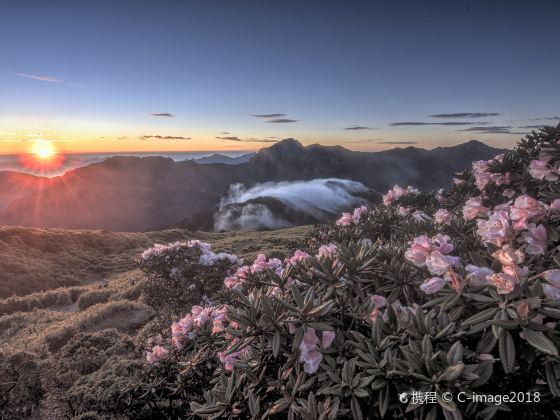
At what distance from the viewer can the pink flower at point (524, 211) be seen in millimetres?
2385

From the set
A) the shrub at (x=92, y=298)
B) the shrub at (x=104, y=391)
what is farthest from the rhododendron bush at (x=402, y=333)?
the shrub at (x=92, y=298)

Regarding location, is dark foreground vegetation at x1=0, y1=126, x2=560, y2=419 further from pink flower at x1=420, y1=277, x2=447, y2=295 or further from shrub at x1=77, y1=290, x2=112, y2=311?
shrub at x1=77, y1=290, x2=112, y2=311

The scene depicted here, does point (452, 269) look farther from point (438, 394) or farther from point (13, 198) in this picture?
point (13, 198)

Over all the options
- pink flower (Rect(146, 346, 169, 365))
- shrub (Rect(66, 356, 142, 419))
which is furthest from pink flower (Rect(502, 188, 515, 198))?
shrub (Rect(66, 356, 142, 419))

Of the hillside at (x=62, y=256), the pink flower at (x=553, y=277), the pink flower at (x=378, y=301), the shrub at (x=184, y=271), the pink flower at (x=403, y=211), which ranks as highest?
the pink flower at (x=553, y=277)

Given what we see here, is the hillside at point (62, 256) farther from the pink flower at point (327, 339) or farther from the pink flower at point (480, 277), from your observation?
the pink flower at point (480, 277)

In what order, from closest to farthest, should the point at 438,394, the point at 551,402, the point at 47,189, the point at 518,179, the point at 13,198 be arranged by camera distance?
the point at 438,394
the point at 551,402
the point at 518,179
the point at 47,189
the point at 13,198

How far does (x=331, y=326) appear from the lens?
218cm

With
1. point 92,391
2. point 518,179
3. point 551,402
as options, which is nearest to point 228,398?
point 551,402

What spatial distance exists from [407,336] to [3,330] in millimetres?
16989

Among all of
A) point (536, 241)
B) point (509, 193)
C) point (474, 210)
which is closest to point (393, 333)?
point (536, 241)

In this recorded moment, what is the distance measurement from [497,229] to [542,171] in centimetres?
214

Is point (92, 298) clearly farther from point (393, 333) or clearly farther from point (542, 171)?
point (542, 171)

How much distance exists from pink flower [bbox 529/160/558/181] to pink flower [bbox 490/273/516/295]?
8.21 feet
